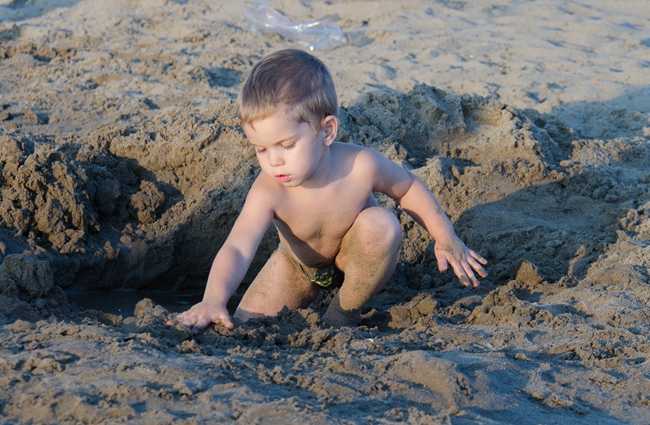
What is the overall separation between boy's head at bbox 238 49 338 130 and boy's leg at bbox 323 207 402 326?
460mm

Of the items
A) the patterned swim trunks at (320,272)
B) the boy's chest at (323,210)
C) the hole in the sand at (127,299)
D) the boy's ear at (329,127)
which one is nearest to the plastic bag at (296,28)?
the hole in the sand at (127,299)

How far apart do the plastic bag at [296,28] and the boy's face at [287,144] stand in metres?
3.92

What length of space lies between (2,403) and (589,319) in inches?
76.4

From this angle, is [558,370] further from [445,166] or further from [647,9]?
[647,9]

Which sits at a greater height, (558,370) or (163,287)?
(558,370)

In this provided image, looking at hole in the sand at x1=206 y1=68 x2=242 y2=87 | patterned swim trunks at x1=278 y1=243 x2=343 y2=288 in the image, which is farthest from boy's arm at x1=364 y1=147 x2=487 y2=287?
hole in the sand at x1=206 y1=68 x2=242 y2=87

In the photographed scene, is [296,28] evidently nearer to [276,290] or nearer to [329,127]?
[276,290]

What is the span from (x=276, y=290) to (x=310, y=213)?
1.57 ft

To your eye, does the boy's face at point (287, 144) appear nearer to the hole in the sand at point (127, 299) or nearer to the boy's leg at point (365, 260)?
the boy's leg at point (365, 260)

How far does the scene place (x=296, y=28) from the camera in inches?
263

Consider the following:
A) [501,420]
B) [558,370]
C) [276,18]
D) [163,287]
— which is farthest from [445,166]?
[276,18]

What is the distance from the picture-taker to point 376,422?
1.67m

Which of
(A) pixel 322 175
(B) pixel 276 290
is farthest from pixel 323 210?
(B) pixel 276 290

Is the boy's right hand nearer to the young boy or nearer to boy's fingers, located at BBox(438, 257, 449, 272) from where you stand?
the young boy
